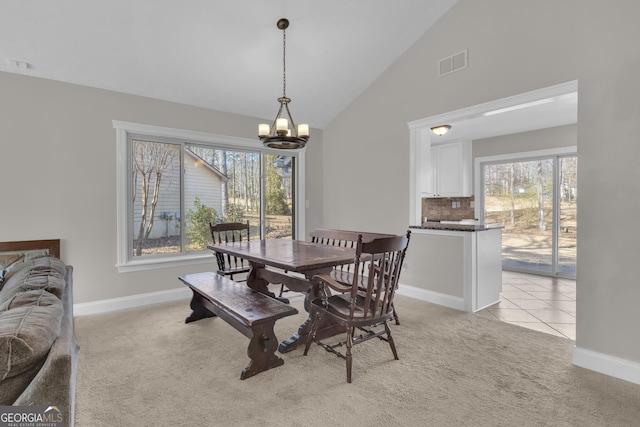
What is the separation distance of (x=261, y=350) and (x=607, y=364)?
2458 millimetres

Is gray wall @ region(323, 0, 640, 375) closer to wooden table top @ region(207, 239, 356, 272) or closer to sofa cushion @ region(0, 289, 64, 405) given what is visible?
wooden table top @ region(207, 239, 356, 272)

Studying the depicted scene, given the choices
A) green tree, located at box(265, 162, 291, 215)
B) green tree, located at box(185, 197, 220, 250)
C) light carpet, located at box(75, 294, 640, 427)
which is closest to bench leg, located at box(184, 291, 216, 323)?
light carpet, located at box(75, 294, 640, 427)

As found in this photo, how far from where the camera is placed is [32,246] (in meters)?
3.19

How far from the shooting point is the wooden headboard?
3.08m

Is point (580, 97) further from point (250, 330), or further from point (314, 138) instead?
point (314, 138)

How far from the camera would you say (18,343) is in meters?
0.93

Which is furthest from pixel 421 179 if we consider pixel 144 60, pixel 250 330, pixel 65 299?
pixel 65 299

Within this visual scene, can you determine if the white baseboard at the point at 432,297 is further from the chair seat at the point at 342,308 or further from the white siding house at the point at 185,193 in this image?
the white siding house at the point at 185,193

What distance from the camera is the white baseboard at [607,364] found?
220cm

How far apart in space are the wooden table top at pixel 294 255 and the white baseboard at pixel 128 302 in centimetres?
118

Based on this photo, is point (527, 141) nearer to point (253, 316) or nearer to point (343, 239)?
point (343, 239)

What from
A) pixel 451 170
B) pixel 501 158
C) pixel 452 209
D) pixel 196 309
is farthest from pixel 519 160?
pixel 196 309

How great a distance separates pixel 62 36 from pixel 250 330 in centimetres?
311

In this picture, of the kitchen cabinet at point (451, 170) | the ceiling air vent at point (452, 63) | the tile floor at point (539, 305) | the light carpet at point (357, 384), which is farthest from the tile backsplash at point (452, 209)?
the light carpet at point (357, 384)
